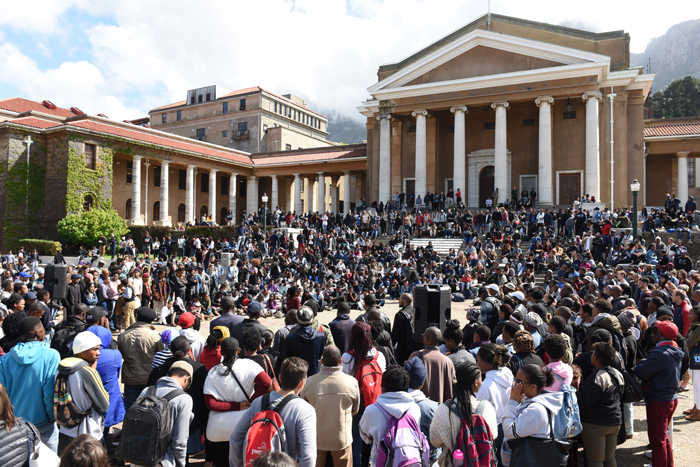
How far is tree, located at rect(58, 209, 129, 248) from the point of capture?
29.8 metres

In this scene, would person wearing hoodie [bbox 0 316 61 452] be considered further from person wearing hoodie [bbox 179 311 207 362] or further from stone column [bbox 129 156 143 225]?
stone column [bbox 129 156 143 225]

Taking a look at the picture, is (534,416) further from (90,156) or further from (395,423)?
(90,156)

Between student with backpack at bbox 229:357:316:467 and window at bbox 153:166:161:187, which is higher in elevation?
window at bbox 153:166:161:187

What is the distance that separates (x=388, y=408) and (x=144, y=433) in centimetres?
185

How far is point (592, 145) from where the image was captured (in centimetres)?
2930

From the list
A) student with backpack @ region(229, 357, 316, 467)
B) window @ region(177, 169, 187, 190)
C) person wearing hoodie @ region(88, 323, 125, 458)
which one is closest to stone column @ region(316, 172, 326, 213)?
window @ region(177, 169, 187, 190)

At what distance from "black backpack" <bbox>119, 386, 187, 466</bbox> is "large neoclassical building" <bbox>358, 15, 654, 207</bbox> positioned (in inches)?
1157

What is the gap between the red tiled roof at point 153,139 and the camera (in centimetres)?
3328

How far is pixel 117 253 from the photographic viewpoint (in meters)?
28.1

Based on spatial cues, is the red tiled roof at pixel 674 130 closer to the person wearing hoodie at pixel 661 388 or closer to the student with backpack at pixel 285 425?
the person wearing hoodie at pixel 661 388

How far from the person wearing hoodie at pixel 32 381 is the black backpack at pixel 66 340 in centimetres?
100

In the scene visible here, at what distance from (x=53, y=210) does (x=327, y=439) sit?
34816 millimetres

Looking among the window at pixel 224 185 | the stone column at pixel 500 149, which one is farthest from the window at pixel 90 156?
the stone column at pixel 500 149

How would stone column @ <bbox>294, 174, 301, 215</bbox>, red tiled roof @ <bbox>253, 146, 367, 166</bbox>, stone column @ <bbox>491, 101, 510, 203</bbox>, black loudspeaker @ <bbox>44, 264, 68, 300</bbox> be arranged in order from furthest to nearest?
stone column @ <bbox>294, 174, 301, 215</bbox> < red tiled roof @ <bbox>253, 146, 367, 166</bbox> < stone column @ <bbox>491, 101, 510, 203</bbox> < black loudspeaker @ <bbox>44, 264, 68, 300</bbox>
